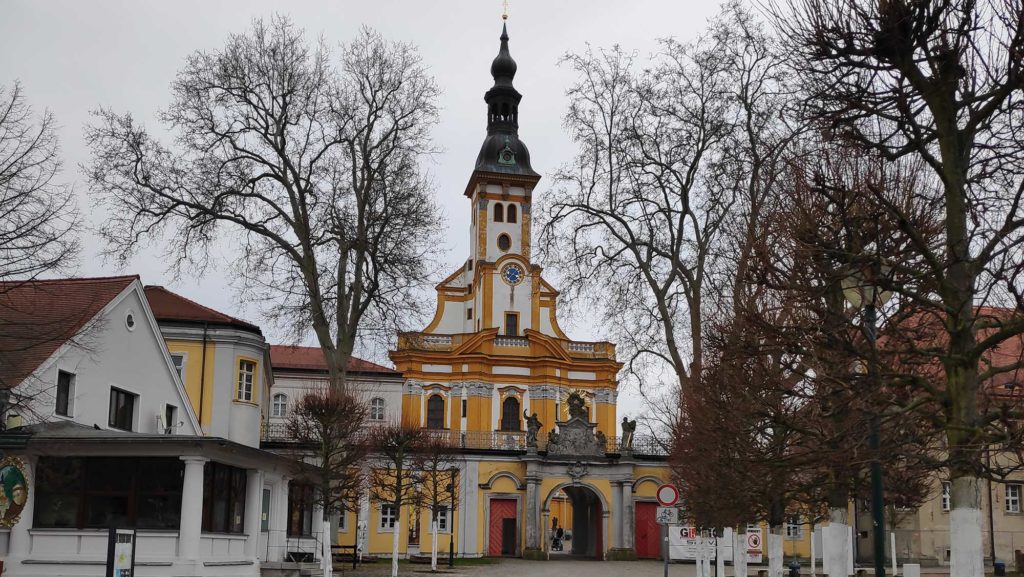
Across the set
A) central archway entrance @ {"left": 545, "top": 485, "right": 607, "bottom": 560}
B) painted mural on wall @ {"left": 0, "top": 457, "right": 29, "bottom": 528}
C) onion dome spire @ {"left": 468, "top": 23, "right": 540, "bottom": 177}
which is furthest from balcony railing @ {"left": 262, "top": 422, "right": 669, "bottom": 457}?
onion dome spire @ {"left": 468, "top": 23, "right": 540, "bottom": 177}

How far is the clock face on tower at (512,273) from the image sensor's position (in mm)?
71125

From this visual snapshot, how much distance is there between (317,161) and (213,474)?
35.3 feet

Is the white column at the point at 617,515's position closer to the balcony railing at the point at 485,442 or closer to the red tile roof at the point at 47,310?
the balcony railing at the point at 485,442

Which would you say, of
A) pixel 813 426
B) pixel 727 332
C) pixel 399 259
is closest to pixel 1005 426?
pixel 813 426

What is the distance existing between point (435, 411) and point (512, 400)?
4756 millimetres

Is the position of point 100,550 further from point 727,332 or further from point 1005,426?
point 1005,426

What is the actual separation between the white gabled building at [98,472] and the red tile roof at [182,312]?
478 inches

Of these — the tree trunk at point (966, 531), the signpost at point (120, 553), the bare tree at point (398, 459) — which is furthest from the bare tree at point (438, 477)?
the tree trunk at point (966, 531)

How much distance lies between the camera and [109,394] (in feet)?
94.6

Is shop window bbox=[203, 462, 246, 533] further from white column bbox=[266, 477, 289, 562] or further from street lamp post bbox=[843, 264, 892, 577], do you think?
street lamp post bbox=[843, 264, 892, 577]

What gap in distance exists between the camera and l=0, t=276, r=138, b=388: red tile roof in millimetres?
24250

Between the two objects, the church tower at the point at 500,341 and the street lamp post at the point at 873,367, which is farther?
the church tower at the point at 500,341

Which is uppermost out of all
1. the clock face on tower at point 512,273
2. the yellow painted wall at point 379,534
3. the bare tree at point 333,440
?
the clock face on tower at point 512,273

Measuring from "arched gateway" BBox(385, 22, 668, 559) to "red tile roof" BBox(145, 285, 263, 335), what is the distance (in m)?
7.30
